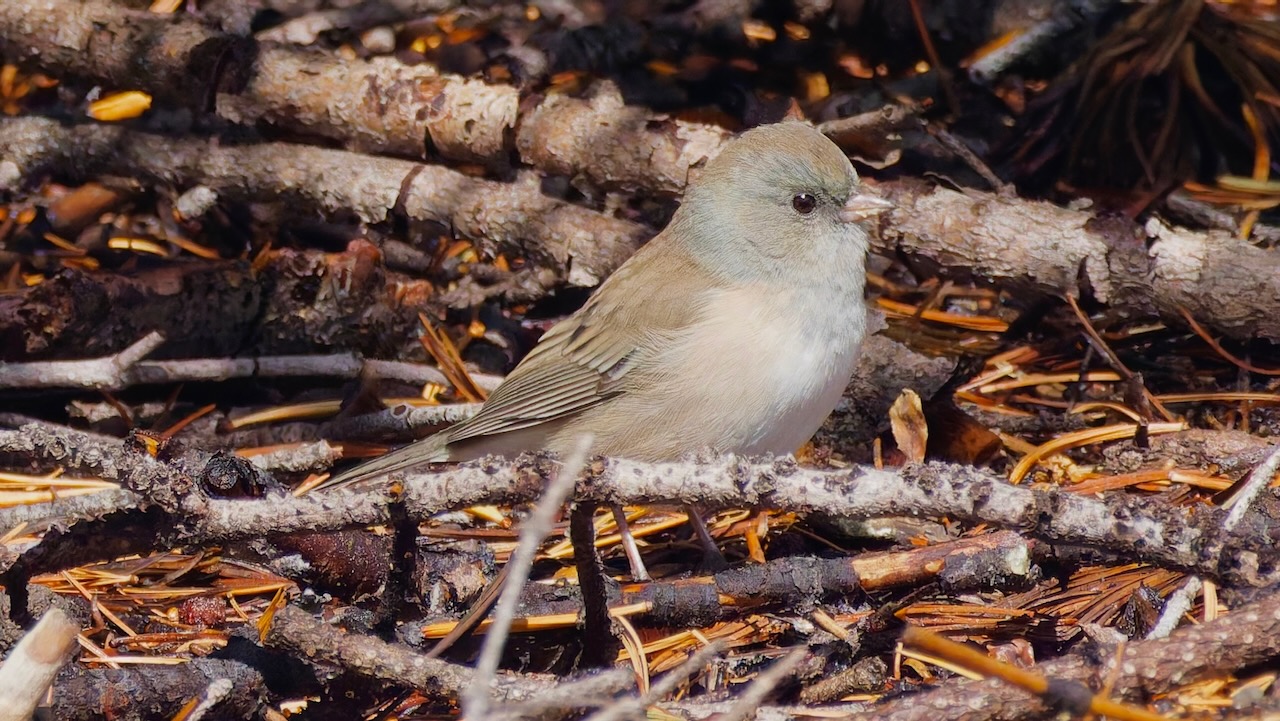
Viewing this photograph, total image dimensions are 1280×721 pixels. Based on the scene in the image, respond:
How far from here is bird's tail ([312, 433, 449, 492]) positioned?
3.21m

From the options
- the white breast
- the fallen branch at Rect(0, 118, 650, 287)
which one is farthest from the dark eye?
the fallen branch at Rect(0, 118, 650, 287)

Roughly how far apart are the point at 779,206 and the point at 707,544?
3.15 ft

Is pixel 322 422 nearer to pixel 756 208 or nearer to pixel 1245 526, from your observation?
pixel 756 208

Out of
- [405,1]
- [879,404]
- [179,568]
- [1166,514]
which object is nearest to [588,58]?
[405,1]

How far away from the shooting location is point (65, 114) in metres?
4.37

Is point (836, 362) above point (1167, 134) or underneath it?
underneath

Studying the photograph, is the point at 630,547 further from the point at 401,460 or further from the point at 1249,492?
the point at 1249,492

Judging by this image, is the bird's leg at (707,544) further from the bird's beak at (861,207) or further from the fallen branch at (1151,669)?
the fallen branch at (1151,669)

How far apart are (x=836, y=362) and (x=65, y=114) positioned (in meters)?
2.97

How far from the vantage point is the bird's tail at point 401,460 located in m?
3.21

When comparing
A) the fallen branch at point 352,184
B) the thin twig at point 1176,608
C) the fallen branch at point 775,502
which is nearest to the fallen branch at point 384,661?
the fallen branch at point 775,502

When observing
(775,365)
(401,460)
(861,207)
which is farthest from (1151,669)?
(401,460)

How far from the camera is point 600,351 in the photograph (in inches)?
135

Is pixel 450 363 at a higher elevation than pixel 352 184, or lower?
lower
